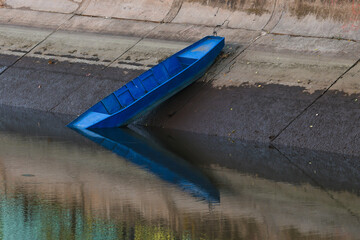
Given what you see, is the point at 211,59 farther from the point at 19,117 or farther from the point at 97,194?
the point at 97,194

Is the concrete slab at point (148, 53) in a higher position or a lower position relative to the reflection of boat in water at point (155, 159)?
higher

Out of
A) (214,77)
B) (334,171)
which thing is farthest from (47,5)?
(334,171)

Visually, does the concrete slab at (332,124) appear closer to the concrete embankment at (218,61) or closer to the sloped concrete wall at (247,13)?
the concrete embankment at (218,61)

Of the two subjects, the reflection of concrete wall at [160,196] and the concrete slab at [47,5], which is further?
the concrete slab at [47,5]

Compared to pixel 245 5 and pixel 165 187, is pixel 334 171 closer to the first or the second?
pixel 165 187

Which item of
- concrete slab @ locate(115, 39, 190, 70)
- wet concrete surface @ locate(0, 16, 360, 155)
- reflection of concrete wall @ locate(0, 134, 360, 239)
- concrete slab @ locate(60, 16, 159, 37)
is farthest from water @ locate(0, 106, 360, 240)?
concrete slab @ locate(60, 16, 159, 37)

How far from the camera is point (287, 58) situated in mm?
17688

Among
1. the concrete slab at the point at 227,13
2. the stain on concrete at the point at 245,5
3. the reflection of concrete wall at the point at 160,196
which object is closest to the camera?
the reflection of concrete wall at the point at 160,196

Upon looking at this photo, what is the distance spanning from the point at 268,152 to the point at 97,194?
418 centimetres

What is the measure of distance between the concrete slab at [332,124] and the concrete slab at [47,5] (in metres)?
9.71

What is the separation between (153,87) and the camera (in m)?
17.7

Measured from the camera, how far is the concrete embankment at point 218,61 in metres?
15.8

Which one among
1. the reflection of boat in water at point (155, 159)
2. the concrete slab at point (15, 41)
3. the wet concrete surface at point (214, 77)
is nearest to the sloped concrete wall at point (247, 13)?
the wet concrete surface at point (214, 77)

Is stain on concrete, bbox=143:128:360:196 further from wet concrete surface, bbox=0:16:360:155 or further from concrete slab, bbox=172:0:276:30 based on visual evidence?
concrete slab, bbox=172:0:276:30
